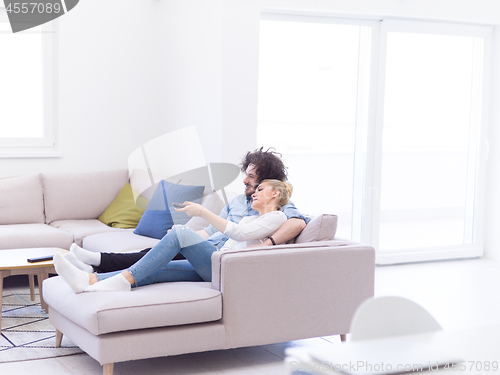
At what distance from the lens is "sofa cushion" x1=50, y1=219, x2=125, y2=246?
447 cm

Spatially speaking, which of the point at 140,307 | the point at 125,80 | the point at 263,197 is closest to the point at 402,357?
the point at 140,307

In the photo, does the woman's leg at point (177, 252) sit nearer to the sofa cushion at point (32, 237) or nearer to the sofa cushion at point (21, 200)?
the sofa cushion at point (32, 237)

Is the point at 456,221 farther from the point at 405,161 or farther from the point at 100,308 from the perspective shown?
the point at 100,308

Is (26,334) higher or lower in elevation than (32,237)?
lower

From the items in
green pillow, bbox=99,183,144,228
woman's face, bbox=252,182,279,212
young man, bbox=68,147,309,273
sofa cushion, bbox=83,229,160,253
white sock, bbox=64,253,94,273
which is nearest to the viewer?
white sock, bbox=64,253,94,273

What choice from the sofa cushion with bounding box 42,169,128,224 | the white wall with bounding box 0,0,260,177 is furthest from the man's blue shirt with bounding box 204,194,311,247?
the sofa cushion with bounding box 42,169,128,224

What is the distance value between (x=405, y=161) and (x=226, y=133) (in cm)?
191

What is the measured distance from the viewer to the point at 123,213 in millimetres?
4867

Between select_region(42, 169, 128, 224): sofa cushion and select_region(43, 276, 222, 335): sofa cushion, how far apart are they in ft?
6.89

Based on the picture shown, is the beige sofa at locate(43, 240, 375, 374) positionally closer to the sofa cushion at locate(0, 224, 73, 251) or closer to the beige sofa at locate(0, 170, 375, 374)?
the beige sofa at locate(0, 170, 375, 374)

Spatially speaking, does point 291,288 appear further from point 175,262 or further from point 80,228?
point 80,228

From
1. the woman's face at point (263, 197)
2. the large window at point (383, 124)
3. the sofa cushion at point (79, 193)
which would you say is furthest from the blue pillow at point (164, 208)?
the woman's face at point (263, 197)

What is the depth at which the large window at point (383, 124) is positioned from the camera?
488 cm

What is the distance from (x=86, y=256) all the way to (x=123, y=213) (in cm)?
183
